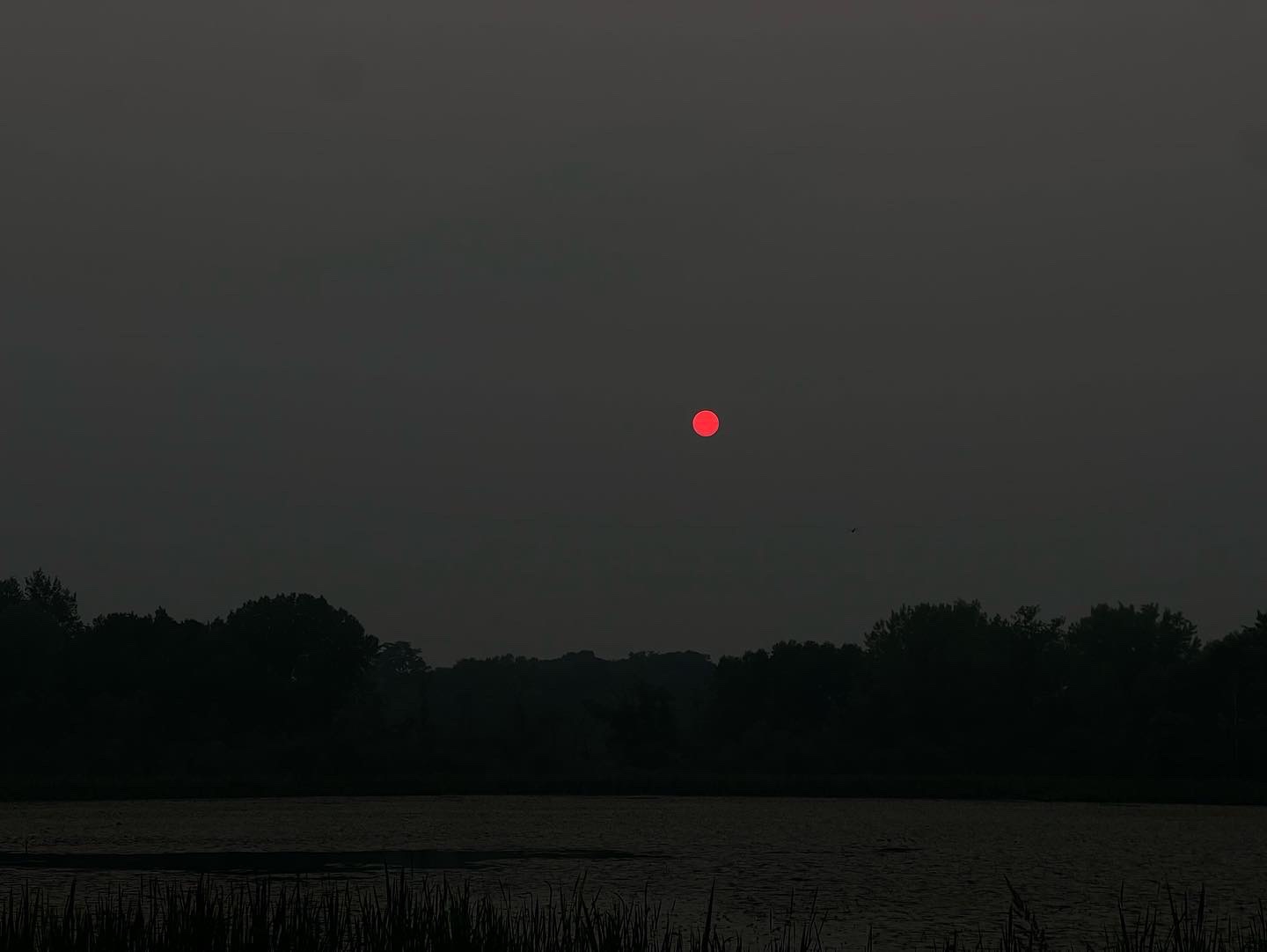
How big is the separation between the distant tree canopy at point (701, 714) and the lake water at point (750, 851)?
1707cm

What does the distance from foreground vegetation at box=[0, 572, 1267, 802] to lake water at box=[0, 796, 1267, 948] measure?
1103cm

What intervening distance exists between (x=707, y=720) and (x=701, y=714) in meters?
1.95

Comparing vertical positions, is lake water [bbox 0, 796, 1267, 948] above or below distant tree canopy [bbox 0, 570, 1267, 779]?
below

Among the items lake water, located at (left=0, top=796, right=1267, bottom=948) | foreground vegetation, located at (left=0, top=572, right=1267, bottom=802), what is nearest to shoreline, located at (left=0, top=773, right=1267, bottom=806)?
foreground vegetation, located at (left=0, top=572, right=1267, bottom=802)

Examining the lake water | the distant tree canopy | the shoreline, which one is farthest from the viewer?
the distant tree canopy

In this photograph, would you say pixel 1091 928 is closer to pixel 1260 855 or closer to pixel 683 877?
pixel 683 877

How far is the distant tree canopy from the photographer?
69.3 meters

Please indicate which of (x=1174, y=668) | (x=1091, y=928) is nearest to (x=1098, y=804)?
(x=1174, y=668)

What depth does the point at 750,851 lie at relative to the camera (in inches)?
1277

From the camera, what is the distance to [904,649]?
97688mm

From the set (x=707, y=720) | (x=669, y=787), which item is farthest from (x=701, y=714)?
(x=669, y=787)

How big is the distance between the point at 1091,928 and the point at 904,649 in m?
79.0

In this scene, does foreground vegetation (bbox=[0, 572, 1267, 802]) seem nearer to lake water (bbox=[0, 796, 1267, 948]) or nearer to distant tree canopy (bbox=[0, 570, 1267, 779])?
distant tree canopy (bbox=[0, 570, 1267, 779])

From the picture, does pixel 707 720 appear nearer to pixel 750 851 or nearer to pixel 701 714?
pixel 701 714
